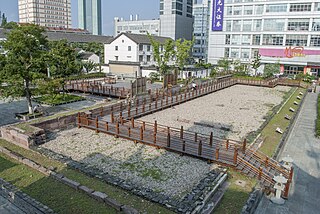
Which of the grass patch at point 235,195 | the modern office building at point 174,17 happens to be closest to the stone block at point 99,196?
the grass patch at point 235,195

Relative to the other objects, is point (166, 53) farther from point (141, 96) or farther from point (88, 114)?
point (88, 114)

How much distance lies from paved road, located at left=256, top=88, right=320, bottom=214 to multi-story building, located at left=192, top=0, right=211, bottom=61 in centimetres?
7760

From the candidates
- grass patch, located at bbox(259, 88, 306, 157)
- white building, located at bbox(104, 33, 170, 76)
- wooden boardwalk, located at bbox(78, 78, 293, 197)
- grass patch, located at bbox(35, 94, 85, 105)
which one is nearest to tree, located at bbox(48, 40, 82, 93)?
grass patch, located at bbox(35, 94, 85, 105)

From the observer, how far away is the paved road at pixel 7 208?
9398 millimetres

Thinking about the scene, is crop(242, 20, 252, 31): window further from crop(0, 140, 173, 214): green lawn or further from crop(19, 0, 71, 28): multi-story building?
crop(19, 0, 71, 28): multi-story building

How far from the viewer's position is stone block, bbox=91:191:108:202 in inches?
369

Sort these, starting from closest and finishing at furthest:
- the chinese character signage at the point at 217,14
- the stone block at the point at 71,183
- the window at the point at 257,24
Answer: the stone block at the point at 71,183, the window at the point at 257,24, the chinese character signage at the point at 217,14

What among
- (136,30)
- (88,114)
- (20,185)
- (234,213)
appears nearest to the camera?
(234,213)

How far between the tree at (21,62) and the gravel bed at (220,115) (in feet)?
29.9

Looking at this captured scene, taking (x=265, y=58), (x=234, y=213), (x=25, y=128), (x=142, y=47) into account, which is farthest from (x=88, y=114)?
(x=265, y=58)

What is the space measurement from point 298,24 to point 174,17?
45.4 m

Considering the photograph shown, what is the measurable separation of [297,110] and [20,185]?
2469 centimetres

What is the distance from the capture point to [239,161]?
12.8 m

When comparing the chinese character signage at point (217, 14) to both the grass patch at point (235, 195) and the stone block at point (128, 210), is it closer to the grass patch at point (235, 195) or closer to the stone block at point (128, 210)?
the grass patch at point (235, 195)
